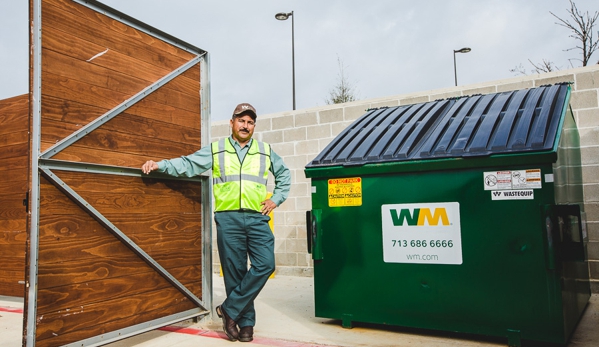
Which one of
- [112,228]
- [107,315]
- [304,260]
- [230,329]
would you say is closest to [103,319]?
[107,315]

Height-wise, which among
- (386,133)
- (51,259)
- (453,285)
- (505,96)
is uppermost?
(505,96)

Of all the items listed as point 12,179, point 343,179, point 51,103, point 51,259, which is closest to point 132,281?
point 51,259

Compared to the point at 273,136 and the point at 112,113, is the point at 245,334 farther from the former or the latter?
the point at 273,136

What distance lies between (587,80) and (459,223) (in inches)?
128

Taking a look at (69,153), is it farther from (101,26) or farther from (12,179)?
(12,179)

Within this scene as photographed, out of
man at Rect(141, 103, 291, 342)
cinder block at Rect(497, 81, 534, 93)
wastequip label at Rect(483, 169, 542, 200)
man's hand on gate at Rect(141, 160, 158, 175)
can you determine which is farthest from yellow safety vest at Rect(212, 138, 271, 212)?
cinder block at Rect(497, 81, 534, 93)

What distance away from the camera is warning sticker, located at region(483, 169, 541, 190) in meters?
3.44

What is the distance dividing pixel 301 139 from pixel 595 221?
4.09 meters

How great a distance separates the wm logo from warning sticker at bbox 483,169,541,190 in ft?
1.32

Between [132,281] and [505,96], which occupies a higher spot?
[505,96]

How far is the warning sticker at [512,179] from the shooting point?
3.44 m

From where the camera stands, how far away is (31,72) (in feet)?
10.3

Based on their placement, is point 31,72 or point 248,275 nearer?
point 31,72

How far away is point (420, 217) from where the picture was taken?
3871mm
